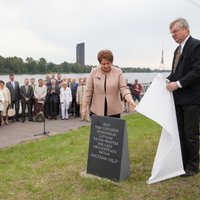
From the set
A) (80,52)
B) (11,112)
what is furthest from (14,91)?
(80,52)

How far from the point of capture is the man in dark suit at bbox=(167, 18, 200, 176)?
446cm

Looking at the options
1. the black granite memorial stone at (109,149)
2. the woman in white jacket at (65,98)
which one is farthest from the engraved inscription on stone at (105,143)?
the woman in white jacket at (65,98)

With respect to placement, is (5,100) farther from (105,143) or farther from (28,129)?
(105,143)

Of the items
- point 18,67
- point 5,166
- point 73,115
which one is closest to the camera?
point 5,166

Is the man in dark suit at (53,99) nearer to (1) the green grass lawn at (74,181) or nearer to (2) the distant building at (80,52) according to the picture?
(2) the distant building at (80,52)

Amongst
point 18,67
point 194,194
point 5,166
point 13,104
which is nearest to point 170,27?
point 194,194

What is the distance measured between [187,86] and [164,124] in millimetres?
582

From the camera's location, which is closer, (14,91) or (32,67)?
(14,91)

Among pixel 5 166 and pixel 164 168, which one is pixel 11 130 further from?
pixel 164 168

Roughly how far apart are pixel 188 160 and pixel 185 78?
1.20 meters

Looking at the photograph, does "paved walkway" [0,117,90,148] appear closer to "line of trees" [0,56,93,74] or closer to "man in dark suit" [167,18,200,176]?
"line of trees" [0,56,93,74]

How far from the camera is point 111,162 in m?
4.77

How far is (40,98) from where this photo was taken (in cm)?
1501

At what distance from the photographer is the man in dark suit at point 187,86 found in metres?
4.46
